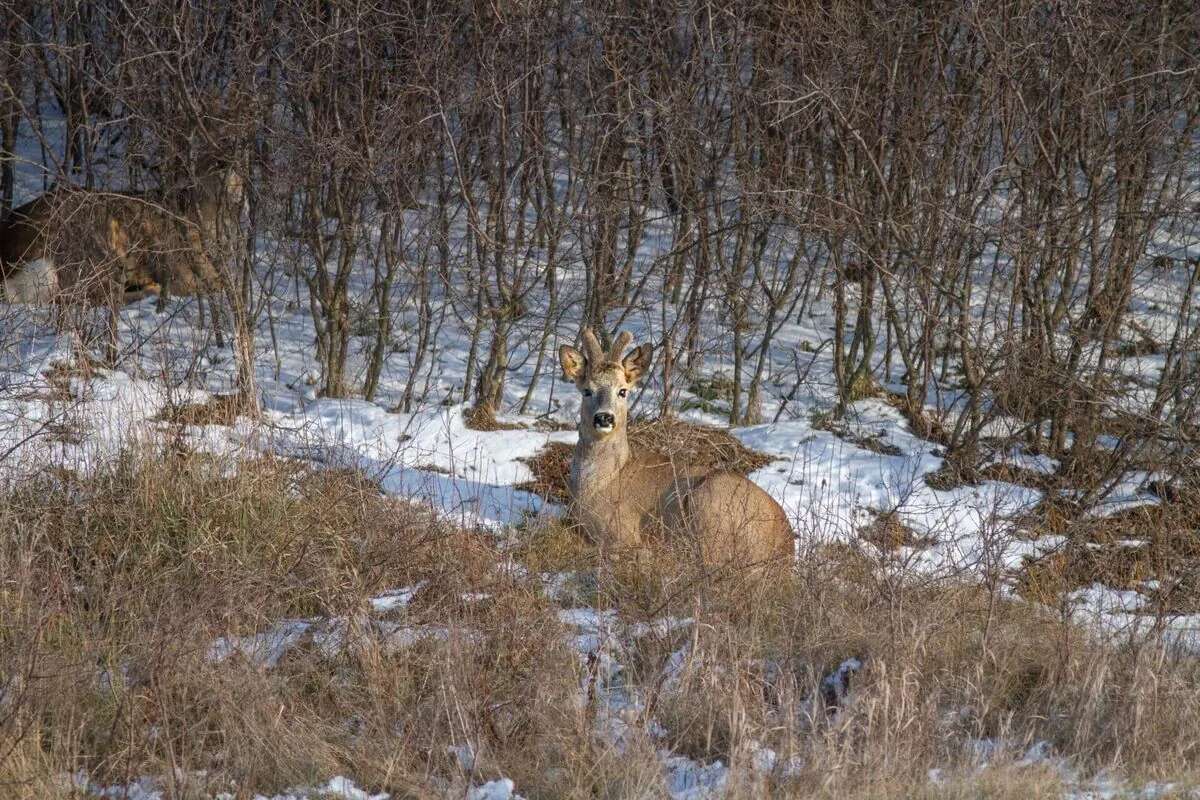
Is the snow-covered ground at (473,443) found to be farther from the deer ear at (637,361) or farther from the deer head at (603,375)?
the deer ear at (637,361)

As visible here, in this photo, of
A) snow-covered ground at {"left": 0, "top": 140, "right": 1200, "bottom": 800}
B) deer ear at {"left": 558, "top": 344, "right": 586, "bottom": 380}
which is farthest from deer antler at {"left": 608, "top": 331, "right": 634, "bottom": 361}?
snow-covered ground at {"left": 0, "top": 140, "right": 1200, "bottom": 800}

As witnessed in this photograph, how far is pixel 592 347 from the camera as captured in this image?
708cm

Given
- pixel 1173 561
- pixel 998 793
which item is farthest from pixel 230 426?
pixel 1173 561

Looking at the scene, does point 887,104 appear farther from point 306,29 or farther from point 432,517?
point 432,517

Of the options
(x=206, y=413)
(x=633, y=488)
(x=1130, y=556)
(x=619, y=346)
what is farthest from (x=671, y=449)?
(x=206, y=413)

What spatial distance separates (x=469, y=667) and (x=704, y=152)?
4880mm

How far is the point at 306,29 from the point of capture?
8344mm

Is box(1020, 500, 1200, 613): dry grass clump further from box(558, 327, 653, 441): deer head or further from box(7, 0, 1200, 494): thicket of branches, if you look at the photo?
box(558, 327, 653, 441): deer head

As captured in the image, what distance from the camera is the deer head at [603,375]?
7.07 metres

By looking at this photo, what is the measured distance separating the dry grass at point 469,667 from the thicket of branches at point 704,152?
2.01 meters

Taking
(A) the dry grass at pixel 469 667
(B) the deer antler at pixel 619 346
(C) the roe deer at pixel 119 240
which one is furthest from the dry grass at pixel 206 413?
(B) the deer antler at pixel 619 346

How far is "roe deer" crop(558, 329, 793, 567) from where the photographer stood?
653 cm

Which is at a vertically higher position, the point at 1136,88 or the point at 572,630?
the point at 1136,88

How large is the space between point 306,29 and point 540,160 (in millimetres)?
1580
